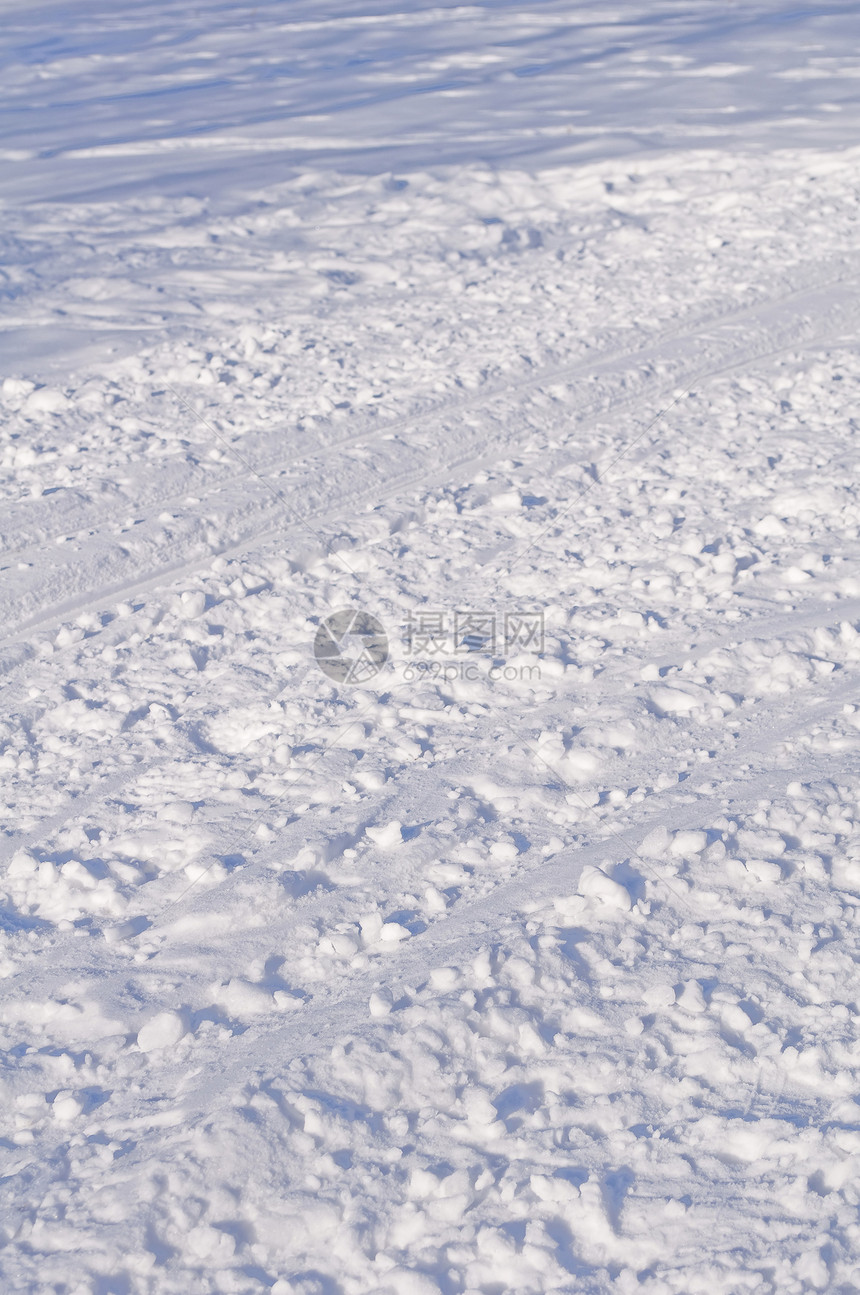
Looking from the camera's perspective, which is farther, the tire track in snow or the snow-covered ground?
the tire track in snow

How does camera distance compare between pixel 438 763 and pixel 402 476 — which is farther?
pixel 402 476

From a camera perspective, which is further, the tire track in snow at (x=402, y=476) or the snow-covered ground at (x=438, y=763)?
the tire track in snow at (x=402, y=476)

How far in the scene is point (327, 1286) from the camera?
6.80ft

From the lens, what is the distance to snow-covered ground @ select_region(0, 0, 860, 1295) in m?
2.19

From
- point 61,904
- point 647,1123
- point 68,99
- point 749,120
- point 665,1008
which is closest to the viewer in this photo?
point 647,1123

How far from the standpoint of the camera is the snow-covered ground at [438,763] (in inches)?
86.4

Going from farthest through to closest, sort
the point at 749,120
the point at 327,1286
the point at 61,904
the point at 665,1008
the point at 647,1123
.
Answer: the point at 749,120, the point at 61,904, the point at 665,1008, the point at 647,1123, the point at 327,1286

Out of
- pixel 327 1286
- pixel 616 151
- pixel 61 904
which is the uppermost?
pixel 616 151

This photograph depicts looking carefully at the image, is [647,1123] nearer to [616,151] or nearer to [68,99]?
[616,151]

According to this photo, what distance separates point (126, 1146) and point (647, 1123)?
1.07 meters

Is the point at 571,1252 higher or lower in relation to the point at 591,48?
lower

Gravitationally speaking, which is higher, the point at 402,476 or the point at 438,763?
the point at 402,476

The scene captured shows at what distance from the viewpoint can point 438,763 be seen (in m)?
3.28

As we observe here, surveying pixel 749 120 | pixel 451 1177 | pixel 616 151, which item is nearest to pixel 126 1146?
pixel 451 1177
